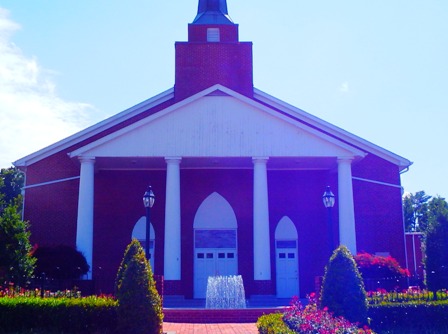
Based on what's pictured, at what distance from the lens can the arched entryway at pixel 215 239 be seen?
3247 cm

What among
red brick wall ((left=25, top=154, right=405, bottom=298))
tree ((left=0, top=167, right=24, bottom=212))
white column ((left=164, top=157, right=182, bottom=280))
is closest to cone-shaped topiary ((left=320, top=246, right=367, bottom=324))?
white column ((left=164, top=157, right=182, bottom=280))

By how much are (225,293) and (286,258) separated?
649 centimetres

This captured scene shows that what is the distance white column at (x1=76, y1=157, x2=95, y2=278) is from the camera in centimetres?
2823

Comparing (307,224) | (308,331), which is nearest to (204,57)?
(307,224)

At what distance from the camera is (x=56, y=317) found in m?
16.1

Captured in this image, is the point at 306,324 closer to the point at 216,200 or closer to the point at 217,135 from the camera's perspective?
the point at 217,135

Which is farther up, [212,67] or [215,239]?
[212,67]

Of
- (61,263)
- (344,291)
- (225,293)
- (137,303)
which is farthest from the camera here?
(225,293)

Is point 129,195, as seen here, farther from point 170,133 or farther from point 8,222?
point 8,222

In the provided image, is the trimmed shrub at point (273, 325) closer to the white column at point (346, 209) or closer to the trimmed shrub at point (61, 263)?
the white column at point (346, 209)

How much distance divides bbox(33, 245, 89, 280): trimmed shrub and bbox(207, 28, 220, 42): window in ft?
52.6

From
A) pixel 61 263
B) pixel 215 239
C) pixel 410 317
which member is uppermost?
pixel 215 239

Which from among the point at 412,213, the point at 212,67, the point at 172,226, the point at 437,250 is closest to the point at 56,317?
the point at 172,226

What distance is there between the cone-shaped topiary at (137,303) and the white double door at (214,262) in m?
16.7
